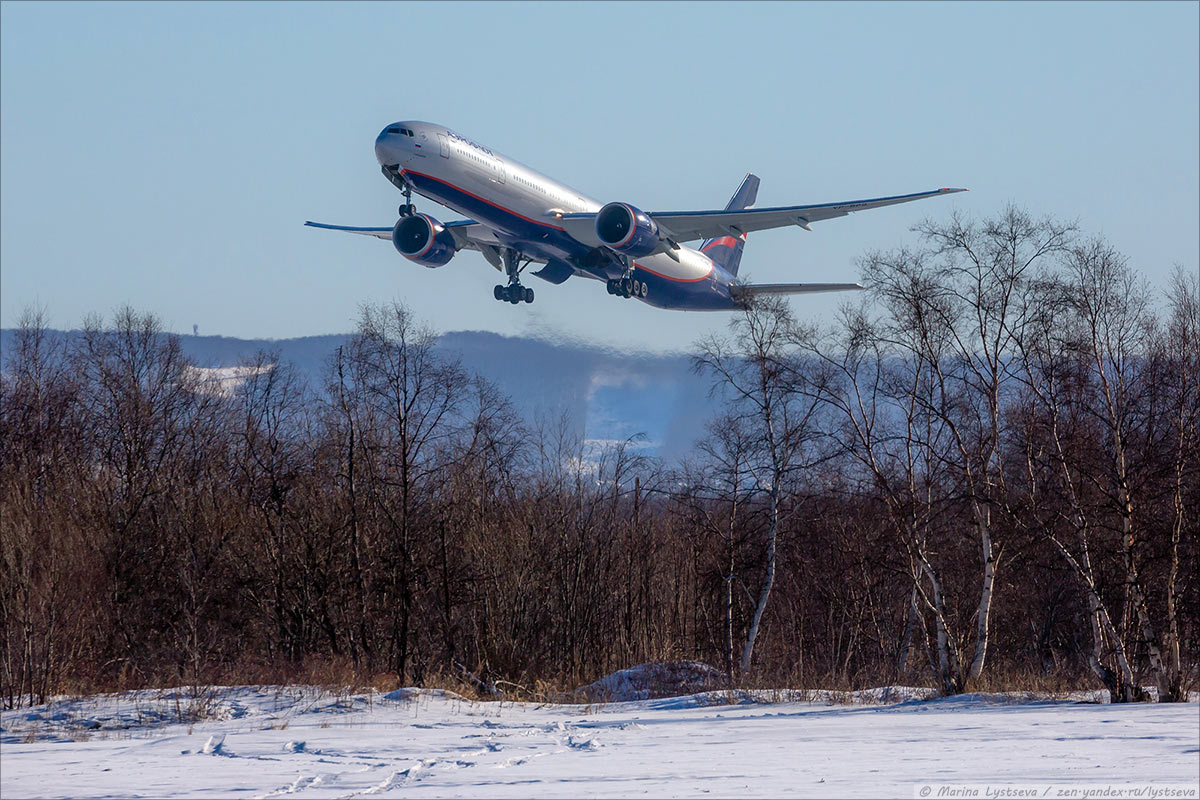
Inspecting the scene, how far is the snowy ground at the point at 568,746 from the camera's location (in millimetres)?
11305

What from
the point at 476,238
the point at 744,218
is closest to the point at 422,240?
the point at 476,238

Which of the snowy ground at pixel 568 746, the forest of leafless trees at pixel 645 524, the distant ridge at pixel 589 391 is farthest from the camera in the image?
the distant ridge at pixel 589 391

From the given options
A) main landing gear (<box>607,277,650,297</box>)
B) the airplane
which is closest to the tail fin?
the airplane

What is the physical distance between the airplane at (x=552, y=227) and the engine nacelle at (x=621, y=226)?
1.0 inches

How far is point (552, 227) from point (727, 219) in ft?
15.1

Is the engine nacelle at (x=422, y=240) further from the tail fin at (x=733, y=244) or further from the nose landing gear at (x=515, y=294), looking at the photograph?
the tail fin at (x=733, y=244)

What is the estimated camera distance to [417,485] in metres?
33.4

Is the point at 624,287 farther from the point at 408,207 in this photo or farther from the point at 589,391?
the point at 589,391

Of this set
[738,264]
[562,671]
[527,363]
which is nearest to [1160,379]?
[562,671]

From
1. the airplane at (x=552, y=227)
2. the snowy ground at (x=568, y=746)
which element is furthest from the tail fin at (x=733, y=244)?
the snowy ground at (x=568, y=746)

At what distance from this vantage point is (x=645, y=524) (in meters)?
42.6

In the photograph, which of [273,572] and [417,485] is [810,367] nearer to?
[417,485]

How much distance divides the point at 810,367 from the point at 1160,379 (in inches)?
271

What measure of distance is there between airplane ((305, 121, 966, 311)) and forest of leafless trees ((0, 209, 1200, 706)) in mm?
2718
